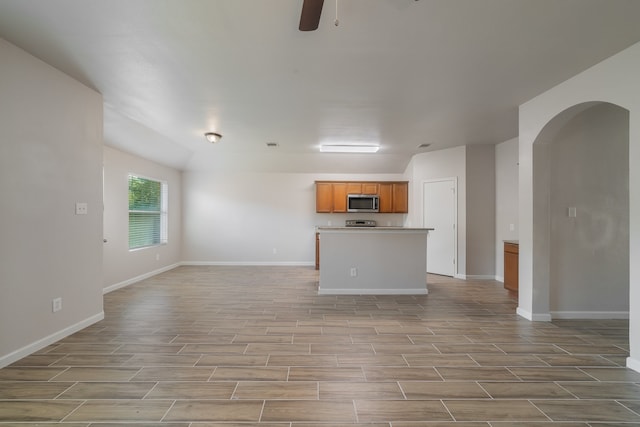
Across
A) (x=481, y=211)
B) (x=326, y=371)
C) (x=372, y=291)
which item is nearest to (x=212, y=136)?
(x=372, y=291)

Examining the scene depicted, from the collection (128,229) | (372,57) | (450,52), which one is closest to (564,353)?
(450,52)

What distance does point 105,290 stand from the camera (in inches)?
182

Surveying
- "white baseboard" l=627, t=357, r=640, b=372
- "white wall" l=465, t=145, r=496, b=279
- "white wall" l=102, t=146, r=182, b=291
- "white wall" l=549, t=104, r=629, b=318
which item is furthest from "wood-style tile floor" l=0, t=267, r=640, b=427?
"white wall" l=465, t=145, r=496, b=279

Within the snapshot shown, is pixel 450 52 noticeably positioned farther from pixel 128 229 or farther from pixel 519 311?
pixel 128 229

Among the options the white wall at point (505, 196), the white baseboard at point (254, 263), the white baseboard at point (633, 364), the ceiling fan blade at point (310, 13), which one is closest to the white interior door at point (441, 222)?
the white wall at point (505, 196)

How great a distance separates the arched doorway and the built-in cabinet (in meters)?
3.88

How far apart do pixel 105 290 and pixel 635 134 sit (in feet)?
21.6

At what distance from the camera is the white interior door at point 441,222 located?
5887mm

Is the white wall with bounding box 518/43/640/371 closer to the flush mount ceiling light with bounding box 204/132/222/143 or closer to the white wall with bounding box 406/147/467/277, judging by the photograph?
the white wall with bounding box 406/147/467/277

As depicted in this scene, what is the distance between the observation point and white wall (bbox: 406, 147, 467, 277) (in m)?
5.73

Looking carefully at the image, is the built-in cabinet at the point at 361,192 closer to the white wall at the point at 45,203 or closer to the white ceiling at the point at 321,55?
the white ceiling at the point at 321,55

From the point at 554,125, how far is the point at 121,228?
6.33 meters

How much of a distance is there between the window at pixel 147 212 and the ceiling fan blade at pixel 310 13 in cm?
500

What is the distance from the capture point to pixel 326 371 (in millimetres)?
2314
